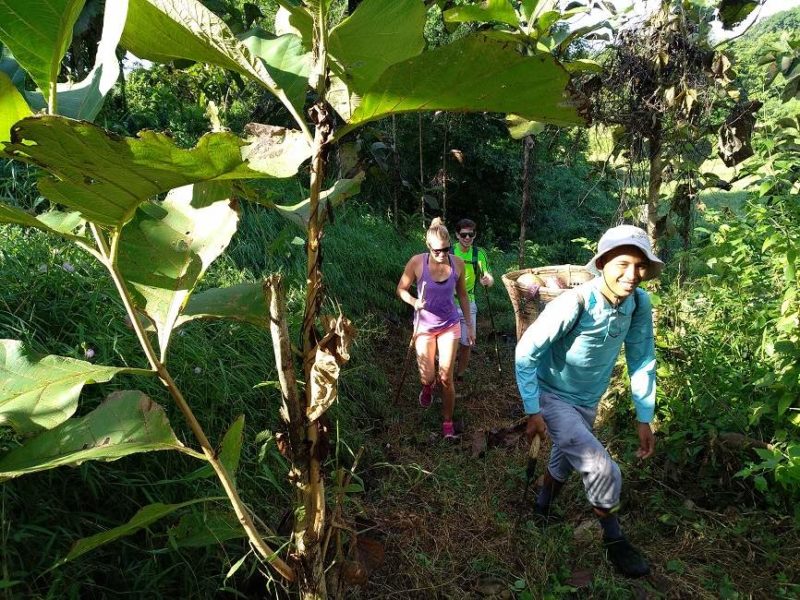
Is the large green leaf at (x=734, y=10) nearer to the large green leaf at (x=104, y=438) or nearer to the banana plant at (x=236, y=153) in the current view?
the banana plant at (x=236, y=153)

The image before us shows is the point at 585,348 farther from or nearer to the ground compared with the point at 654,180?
nearer to the ground

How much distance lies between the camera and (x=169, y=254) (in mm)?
1024

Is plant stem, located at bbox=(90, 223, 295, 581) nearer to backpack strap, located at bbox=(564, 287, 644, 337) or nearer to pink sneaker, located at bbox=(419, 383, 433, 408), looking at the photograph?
backpack strap, located at bbox=(564, 287, 644, 337)

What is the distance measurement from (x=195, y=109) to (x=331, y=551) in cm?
730

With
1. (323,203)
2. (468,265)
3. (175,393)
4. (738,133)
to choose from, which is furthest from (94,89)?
(468,265)

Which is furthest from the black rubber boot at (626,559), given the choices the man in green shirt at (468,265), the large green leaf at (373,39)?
the large green leaf at (373,39)

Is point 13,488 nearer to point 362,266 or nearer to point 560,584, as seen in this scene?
point 560,584

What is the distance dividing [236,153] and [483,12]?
303 centimetres

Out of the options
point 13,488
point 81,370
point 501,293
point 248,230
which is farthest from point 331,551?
point 501,293

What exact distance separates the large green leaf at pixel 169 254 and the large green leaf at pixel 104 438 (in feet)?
0.43

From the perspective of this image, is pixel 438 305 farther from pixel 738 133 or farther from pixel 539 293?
pixel 738 133

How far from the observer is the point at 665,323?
3838 millimetres

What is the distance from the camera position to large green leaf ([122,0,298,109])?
31.3 inches

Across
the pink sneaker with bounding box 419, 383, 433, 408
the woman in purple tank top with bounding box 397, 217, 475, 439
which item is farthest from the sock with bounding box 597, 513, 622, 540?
the pink sneaker with bounding box 419, 383, 433, 408
